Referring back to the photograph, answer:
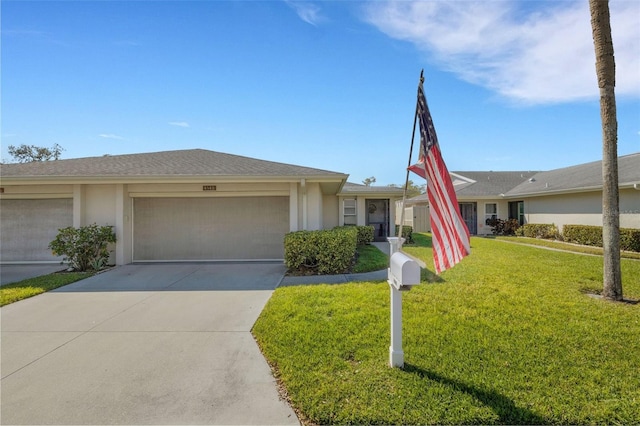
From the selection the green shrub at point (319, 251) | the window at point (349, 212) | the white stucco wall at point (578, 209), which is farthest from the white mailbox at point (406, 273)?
the white stucco wall at point (578, 209)

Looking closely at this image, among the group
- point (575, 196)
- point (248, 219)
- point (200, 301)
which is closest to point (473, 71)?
point (248, 219)

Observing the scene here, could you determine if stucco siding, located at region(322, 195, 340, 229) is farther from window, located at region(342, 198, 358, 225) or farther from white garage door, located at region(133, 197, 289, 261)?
white garage door, located at region(133, 197, 289, 261)

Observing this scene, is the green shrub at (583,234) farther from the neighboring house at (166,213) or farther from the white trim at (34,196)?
the white trim at (34,196)

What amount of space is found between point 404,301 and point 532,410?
8.82 feet

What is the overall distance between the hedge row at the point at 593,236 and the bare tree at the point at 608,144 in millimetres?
8131

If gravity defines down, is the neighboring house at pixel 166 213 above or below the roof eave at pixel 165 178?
below

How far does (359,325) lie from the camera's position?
413 cm

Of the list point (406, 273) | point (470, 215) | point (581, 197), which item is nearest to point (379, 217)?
point (470, 215)

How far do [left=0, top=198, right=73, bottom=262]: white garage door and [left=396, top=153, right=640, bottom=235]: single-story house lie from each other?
20.4 meters

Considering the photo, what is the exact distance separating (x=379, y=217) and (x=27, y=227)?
15095mm

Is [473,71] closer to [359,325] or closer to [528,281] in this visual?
[528,281]

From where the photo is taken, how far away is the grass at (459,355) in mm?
2471

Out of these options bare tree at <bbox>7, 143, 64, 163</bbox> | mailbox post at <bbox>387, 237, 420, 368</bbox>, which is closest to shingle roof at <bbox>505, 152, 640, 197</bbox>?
mailbox post at <bbox>387, 237, 420, 368</bbox>

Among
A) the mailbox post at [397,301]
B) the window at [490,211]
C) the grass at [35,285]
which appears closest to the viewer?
the mailbox post at [397,301]
